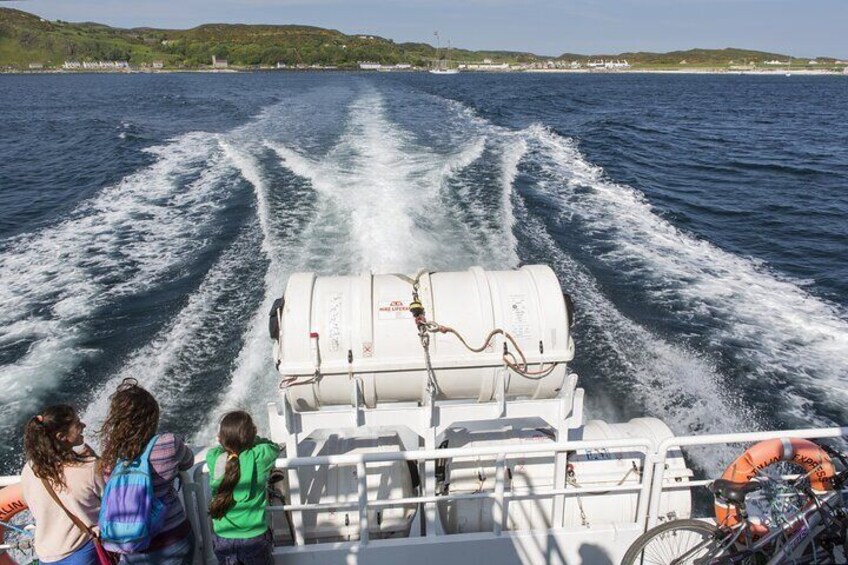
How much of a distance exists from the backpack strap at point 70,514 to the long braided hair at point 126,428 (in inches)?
10.8

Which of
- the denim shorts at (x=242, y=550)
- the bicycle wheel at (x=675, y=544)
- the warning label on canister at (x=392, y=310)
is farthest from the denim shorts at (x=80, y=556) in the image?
the bicycle wheel at (x=675, y=544)

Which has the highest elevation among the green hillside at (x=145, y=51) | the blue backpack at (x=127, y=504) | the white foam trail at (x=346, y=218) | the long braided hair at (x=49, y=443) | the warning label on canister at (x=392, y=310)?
the green hillside at (x=145, y=51)

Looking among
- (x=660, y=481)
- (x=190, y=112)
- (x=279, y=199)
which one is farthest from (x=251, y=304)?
(x=190, y=112)

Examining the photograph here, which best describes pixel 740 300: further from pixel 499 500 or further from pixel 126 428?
pixel 126 428

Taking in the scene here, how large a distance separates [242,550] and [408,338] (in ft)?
6.04

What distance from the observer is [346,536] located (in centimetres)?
481

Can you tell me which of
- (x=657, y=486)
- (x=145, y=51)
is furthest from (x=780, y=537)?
(x=145, y=51)

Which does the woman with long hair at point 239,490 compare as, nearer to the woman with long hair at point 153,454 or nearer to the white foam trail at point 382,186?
the woman with long hair at point 153,454

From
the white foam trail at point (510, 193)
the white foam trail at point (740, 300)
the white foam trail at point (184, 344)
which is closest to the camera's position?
the white foam trail at point (184, 344)

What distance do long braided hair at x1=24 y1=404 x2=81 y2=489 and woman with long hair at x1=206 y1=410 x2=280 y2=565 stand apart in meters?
0.82

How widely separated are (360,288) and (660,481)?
9.09ft

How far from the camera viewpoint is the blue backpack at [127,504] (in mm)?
Result: 3201

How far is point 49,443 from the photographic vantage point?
125 inches

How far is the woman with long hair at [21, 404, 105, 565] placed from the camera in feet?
10.4
